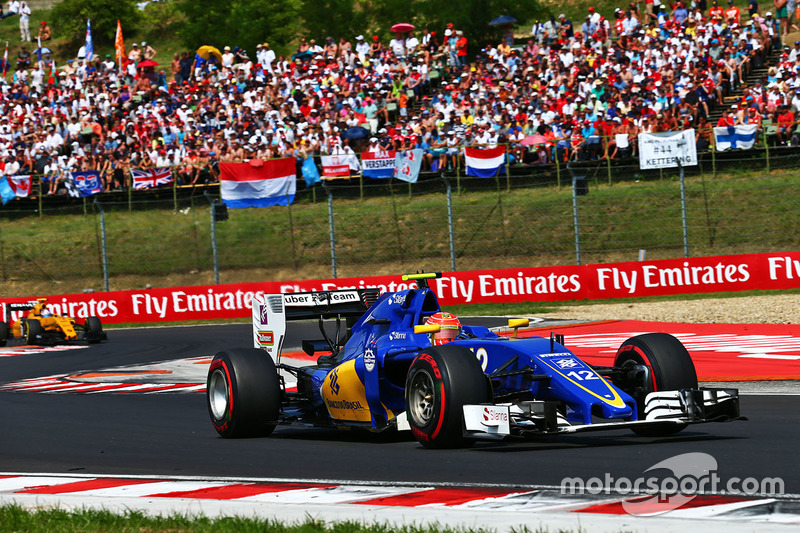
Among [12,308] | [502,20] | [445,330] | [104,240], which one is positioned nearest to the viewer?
[445,330]

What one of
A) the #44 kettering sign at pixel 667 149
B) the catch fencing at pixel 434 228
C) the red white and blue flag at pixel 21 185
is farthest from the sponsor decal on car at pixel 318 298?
the red white and blue flag at pixel 21 185

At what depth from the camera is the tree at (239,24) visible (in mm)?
51906

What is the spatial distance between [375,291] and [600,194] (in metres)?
17.0

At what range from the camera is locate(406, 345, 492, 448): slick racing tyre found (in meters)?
7.68

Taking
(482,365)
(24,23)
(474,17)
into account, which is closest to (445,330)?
(482,365)

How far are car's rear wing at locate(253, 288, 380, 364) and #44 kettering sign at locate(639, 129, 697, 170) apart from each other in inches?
699

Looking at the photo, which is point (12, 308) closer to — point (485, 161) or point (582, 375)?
point (485, 161)

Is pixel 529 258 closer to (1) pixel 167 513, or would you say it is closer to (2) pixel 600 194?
(2) pixel 600 194

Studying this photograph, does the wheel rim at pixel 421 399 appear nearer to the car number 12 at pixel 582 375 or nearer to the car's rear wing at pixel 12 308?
the car number 12 at pixel 582 375

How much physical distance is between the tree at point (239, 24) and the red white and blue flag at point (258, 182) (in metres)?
23.2

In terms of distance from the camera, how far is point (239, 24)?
52.1m

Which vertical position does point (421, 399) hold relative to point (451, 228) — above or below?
below

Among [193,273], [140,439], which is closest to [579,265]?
[193,273]

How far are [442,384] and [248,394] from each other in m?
2.46
